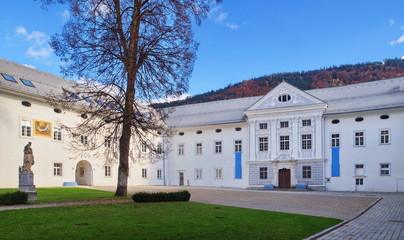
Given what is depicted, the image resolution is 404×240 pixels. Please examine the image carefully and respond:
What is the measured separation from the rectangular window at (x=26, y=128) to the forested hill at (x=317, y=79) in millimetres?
50454

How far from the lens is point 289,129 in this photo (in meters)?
35.9

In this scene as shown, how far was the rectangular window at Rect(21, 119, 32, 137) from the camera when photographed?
86.6 feet

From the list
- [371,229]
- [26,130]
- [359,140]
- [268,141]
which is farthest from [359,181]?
[26,130]

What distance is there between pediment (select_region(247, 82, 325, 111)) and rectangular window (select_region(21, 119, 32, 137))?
63.2 feet

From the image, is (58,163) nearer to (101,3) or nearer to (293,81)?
(101,3)

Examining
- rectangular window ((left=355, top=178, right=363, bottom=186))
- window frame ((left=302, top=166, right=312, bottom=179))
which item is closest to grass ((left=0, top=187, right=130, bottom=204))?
window frame ((left=302, top=166, right=312, bottom=179))

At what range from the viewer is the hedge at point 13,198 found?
47.0 ft

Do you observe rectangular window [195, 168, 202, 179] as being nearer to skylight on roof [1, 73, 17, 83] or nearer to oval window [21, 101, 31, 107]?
oval window [21, 101, 31, 107]

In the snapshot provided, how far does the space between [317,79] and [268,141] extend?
169 feet

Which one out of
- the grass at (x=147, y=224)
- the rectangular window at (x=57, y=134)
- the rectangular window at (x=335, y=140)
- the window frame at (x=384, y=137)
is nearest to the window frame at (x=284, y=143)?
the rectangular window at (x=335, y=140)

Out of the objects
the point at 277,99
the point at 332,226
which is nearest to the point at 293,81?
the point at 277,99

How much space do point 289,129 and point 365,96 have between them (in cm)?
720

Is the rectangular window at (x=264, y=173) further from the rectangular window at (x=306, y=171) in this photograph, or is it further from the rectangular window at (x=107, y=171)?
the rectangular window at (x=107, y=171)

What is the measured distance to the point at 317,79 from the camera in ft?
275
